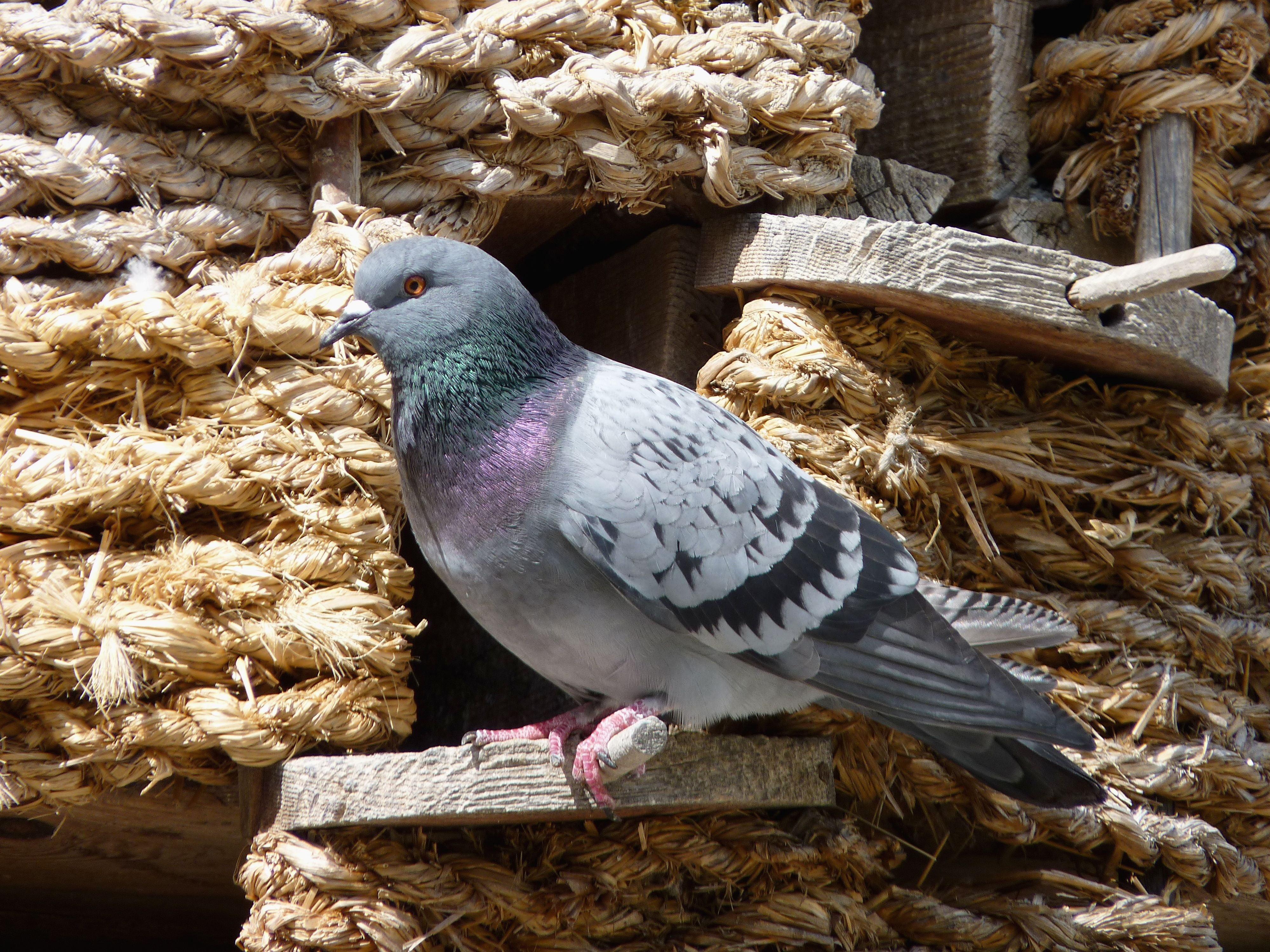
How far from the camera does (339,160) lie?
188cm

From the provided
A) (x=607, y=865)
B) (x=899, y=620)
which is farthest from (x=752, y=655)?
(x=607, y=865)

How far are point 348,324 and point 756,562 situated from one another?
651mm

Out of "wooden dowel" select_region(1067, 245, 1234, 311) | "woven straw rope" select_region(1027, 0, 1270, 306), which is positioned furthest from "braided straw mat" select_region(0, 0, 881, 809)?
"woven straw rope" select_region(1027, 0, 1270, 306)

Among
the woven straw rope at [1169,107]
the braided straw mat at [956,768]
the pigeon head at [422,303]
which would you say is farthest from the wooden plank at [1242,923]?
the pigeon head at [422,303]

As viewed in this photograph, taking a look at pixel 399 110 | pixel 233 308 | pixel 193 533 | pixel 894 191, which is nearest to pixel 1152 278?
pixel 894 191

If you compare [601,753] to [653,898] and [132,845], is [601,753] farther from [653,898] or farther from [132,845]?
[132,845]

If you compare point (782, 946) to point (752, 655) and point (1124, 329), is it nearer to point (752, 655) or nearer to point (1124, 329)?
point (752, 655)

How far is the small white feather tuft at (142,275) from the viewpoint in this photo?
1771 mm

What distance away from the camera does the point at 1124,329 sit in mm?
2012

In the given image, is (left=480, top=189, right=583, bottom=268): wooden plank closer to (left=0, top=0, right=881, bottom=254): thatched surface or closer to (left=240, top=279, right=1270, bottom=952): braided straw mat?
(left=0, top=0, right=881, bottom=254): thatched surface

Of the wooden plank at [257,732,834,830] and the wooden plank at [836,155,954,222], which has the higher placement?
the wooden plank at [836,155,954,222]

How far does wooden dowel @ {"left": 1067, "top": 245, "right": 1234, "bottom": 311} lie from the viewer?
178 centimetres

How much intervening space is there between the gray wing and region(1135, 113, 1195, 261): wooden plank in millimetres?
919

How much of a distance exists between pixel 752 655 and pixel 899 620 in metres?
0.25
